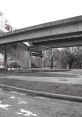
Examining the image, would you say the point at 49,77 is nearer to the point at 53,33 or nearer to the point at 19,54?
the point at 53,33

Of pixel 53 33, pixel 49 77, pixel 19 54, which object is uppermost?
pixel 53 33

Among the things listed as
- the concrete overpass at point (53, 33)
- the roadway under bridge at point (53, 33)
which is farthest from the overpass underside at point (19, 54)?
the concrete overpass at point (53, 33)

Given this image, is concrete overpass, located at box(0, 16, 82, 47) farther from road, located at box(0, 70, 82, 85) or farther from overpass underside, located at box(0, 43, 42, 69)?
road, located at box(0, 70, 82, 85)

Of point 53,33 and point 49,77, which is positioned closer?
point 49,77

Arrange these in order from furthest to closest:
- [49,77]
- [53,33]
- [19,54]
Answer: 1. [19,54]
2. [53,33]
3. [49,77]

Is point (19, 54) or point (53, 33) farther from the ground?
point (53, 33)

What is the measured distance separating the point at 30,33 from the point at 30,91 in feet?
77.9

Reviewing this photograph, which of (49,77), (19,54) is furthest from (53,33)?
(19,54)

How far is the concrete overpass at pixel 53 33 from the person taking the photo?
2605 centimetres

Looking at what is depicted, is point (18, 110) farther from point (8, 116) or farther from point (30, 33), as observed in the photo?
point (30, 33)

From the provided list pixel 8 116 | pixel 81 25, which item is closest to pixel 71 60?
pixel 81 25

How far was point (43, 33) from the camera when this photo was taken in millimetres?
31125

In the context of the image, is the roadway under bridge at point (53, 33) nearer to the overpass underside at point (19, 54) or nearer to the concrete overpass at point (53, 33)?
the concrete overpass at point (53, 33)

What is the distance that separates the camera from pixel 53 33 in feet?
95.3
